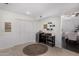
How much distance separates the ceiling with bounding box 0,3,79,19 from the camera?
41.8 inches

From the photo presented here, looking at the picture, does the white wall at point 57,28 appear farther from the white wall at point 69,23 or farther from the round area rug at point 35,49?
the round area rug at point 35,49

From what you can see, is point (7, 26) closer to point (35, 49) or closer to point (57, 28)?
point (35, 49)

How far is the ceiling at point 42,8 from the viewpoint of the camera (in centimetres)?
106

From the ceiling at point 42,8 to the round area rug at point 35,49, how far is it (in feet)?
1.67

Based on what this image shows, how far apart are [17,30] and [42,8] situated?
20.6 inches

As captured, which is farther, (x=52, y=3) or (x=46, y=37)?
(x=46, y=37)

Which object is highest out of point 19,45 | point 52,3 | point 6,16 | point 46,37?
point 52,3

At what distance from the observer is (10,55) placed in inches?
42.0

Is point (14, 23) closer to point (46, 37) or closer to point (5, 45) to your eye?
point (5, 45)

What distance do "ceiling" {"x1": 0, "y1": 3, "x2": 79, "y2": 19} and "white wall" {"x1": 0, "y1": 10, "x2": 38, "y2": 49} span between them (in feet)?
0.27

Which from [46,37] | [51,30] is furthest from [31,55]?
[51,30]

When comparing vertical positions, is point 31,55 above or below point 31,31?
below

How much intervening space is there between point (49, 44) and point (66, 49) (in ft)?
0.90

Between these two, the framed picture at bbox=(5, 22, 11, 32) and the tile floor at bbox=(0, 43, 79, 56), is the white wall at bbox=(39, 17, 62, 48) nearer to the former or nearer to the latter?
the tile floor at bbox=(0, 43, 79, 56)
